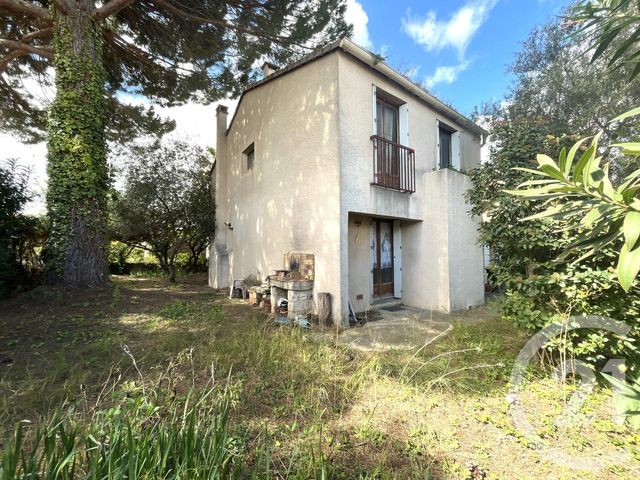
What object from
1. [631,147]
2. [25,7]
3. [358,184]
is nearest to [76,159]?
[25,7]

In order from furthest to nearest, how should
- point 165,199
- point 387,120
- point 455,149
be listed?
point 165,199 < point 455,149 < point 387,120

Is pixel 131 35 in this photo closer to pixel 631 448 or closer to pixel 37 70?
pixel 37 70

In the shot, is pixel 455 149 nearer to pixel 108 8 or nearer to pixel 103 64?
pixel 108 8

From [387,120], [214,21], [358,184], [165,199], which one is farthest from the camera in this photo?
[165,199]

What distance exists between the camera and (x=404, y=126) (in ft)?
25.5

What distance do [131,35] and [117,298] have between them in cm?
847

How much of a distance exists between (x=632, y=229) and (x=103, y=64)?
1260cm

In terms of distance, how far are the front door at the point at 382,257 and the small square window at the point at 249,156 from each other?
473 cm

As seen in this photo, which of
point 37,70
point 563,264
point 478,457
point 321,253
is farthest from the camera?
point 37,70

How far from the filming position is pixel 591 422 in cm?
263

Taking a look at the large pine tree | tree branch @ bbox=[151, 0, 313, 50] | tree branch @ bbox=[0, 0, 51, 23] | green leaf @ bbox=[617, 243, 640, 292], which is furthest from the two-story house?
tree branch @ bbox=[0, 0, 51, 23]

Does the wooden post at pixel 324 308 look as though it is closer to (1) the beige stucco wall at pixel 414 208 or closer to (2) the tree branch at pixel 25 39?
(1) the beige stucco wall at pixel 414 208

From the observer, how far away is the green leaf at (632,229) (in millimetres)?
1221

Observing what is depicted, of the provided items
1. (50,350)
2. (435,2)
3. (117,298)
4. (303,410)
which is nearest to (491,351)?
(303,410)
